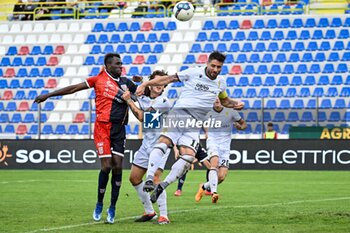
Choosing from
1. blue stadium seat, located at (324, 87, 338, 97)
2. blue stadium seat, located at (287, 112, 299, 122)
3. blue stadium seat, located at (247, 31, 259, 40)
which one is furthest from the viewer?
blue stadium seat, located at (247, 31, 259, 40)

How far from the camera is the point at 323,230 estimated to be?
415 inches

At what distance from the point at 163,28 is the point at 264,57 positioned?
4.60 m

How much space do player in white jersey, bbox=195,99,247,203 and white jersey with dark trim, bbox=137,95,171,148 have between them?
9.98 ft

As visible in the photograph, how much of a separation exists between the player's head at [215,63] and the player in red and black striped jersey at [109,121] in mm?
1106

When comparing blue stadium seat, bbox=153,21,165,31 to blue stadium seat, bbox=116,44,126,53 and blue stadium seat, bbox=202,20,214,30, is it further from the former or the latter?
blue stadium seat, bbox=202,20,214,30

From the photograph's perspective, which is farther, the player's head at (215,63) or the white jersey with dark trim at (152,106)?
the white jersey with dark trim at (152,106)

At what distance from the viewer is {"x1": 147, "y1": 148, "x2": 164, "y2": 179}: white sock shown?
11750mm

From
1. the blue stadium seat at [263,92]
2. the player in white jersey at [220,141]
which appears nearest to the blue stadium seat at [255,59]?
the blue stadium seat at [263,92]

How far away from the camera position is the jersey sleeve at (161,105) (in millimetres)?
12719

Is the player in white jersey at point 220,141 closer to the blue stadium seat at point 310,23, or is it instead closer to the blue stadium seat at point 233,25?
the blue stadium seat at point 310,23

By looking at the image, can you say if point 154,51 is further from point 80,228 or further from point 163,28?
point 80,228

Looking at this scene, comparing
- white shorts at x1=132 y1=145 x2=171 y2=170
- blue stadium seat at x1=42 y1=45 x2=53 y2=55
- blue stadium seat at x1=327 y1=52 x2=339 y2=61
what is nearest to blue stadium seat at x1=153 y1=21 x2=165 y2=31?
blue stadium seat at x1=42 y1=45 x2=53 y2=55

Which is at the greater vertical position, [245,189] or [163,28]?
[163,28]

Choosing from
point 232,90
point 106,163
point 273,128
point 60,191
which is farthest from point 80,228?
point 232,90
